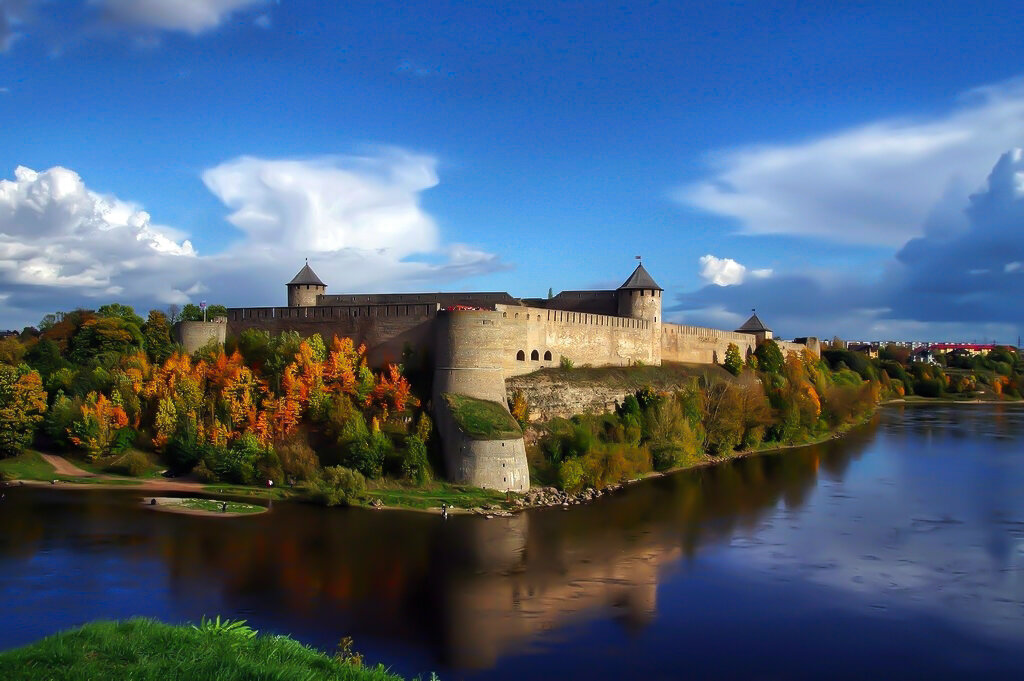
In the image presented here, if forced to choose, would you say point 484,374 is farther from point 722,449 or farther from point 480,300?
point 722,449

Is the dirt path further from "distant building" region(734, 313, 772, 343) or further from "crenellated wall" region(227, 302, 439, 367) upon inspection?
"distant building" region(734, 313, 772, 343)

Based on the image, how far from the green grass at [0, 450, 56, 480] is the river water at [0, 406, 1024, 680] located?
1.52 m

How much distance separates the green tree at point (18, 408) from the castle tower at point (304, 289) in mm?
8027

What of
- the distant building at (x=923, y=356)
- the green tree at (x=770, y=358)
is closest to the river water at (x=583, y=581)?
the green tree at (x=770, y=358)

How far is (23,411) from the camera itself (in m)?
21.5

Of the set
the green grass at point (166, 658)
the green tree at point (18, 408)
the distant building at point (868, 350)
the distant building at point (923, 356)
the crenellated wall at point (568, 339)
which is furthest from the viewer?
the distant building at point (923, 356)

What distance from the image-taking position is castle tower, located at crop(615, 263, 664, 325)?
28.9m

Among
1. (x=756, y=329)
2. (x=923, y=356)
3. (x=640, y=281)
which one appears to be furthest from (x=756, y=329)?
(x=923, y=356)

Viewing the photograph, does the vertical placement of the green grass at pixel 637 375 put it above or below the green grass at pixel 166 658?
above

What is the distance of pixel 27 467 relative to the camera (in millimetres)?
20641

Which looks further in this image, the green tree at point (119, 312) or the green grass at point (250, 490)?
the green tree at point (119, 312)

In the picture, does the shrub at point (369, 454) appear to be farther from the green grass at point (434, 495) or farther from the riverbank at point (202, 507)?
the riverbank at point (202, 507)

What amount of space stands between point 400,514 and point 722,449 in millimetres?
12840

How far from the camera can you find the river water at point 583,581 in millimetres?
10203
